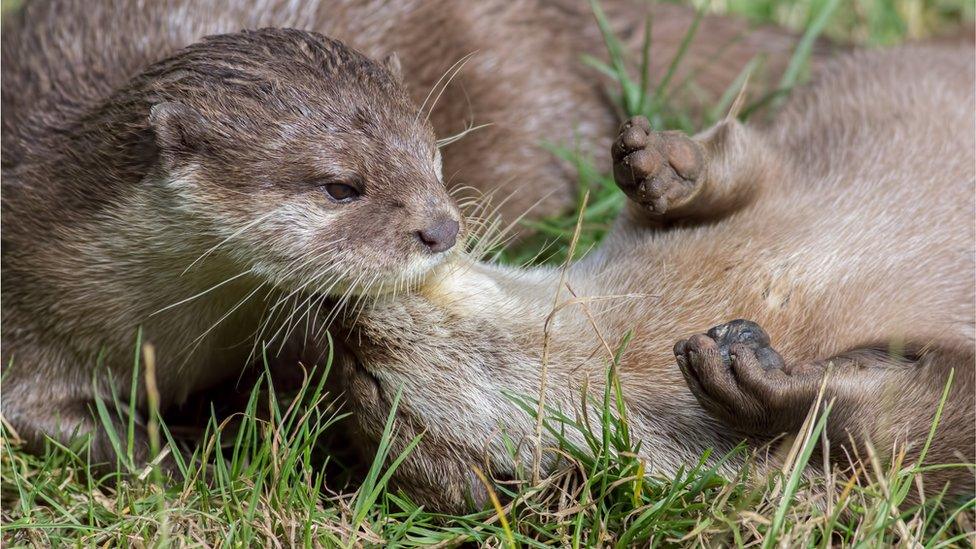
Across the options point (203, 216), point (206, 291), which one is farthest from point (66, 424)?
point (203, 216)

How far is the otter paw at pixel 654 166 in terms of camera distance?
2914 millimetres

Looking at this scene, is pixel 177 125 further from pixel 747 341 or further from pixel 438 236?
pixel 747 341

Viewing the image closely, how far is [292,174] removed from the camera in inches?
105

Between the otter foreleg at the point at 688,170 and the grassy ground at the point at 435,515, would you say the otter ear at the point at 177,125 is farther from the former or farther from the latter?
the otter foreleg at the point at 688,170

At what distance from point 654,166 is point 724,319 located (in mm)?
Result: 432

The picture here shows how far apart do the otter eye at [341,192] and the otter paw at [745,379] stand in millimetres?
836

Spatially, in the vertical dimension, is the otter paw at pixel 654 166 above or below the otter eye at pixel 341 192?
above

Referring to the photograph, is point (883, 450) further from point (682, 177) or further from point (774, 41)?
point (774, 41)

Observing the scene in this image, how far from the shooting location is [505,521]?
249 centimetres

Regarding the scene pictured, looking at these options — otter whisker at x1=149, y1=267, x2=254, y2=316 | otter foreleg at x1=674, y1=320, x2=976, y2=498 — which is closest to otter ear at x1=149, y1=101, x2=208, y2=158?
otter whisker at x1=149, y1=267, x2=254, y2=316

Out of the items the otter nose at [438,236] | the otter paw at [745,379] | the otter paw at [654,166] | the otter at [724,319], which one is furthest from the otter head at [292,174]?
the otter paw at [745,379]

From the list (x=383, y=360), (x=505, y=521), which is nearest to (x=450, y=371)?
(x=383, y=360)

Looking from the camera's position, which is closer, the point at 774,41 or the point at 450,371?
the point at 450,371

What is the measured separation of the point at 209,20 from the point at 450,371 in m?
1.67
